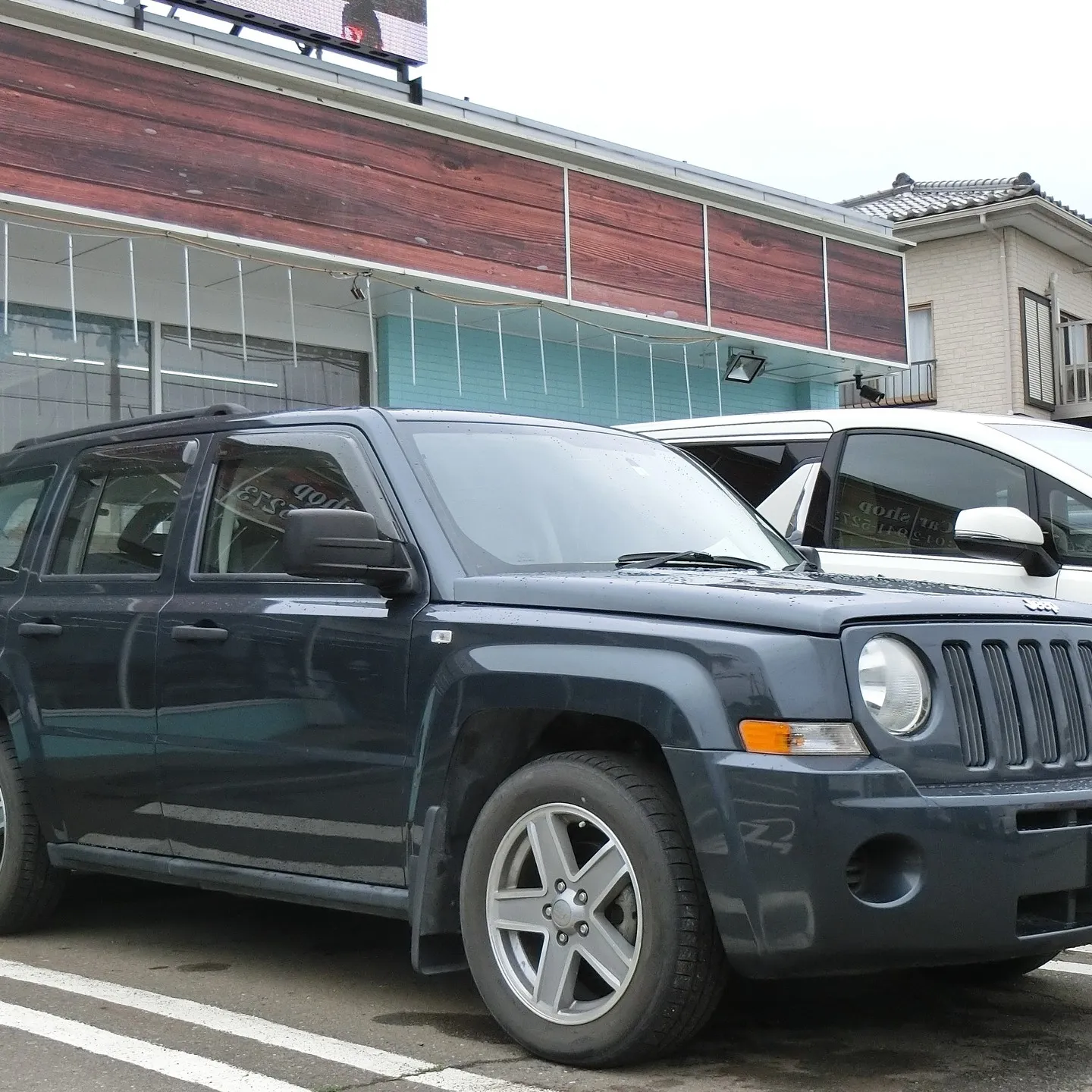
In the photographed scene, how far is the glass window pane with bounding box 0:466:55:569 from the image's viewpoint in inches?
231

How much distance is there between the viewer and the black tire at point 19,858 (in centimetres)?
546

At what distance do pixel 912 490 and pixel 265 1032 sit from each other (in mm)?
3941

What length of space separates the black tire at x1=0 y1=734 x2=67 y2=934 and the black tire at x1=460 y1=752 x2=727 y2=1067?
86.6 inches

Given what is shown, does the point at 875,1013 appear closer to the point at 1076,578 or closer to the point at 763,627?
the point at 763,627

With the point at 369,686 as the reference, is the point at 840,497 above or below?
above

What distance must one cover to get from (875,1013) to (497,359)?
1013 cm

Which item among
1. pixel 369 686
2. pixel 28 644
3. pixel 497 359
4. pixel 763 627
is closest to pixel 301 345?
pixel 497 359

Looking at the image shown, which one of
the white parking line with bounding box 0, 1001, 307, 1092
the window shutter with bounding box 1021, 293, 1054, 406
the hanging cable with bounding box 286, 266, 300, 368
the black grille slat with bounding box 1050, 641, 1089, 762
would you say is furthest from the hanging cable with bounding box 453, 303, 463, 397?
the window shutter with bounding box 1021, 293, 1054, 406

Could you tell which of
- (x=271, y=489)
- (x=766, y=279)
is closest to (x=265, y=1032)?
(x=271, y=489)

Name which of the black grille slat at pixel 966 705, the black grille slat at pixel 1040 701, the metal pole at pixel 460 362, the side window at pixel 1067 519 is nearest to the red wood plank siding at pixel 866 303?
the metal pole at pixel 460 362

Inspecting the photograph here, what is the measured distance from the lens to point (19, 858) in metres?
5.45

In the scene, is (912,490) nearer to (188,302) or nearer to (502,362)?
(188,302)

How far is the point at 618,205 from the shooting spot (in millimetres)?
→ 13656

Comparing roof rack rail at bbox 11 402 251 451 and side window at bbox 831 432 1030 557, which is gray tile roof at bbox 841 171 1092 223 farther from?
roof rack rail at bbox 11 402 251 451
